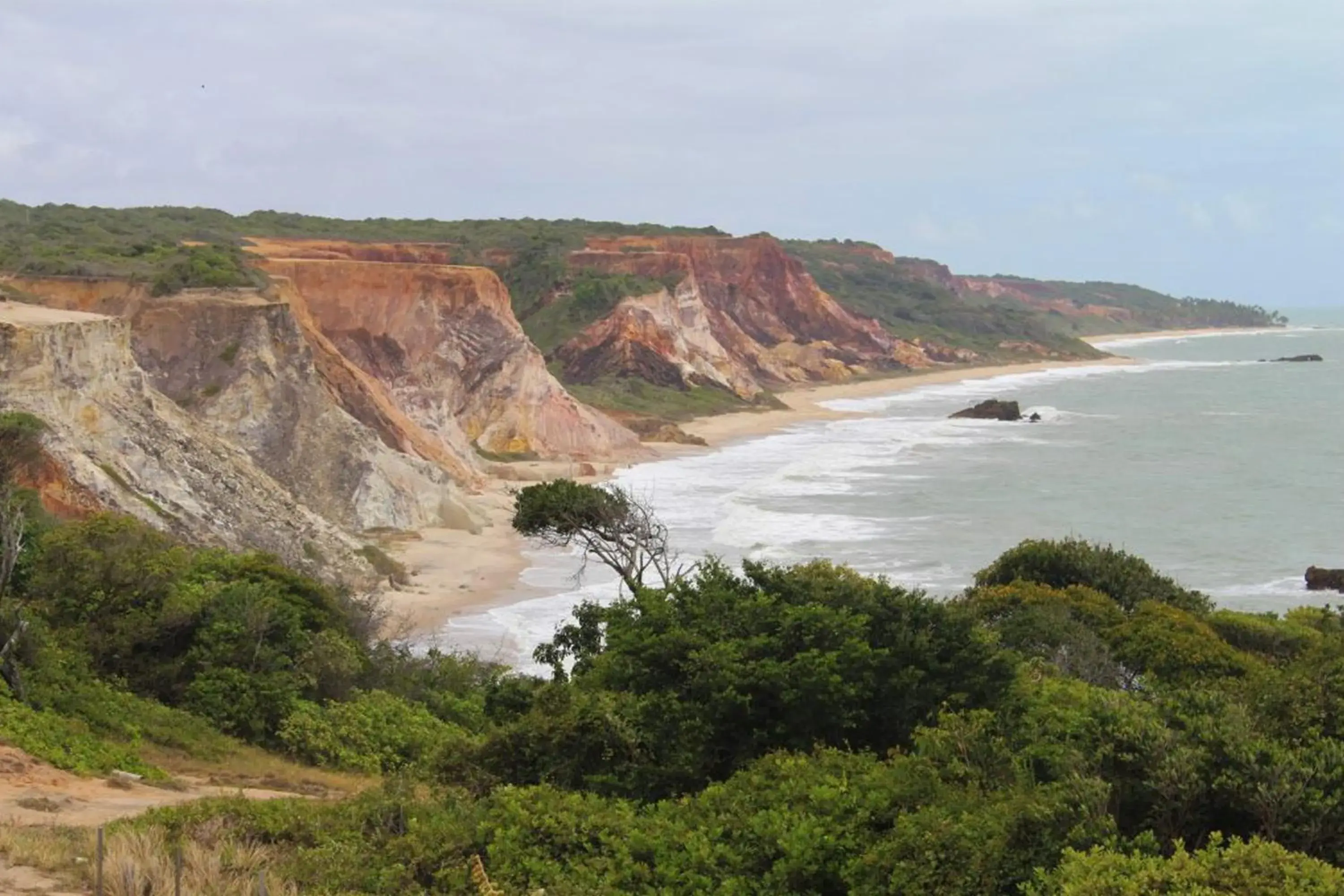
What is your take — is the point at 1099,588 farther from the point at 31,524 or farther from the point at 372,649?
the point at 31,524

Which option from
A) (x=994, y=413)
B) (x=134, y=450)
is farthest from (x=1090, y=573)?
(x=994, y=413)

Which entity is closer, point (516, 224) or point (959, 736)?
point (959, 736)

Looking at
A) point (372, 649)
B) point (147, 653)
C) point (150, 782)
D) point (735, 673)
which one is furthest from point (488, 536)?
point (735, 673)

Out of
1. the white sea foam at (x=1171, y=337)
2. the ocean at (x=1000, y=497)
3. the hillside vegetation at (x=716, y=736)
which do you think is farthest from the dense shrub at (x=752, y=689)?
the white sea foam at (x=1171, y=337)

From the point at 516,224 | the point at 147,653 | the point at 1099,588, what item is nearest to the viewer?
the point at 147,653

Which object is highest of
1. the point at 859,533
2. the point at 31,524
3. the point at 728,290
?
the point at 728,290
